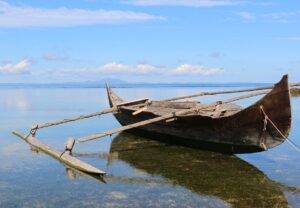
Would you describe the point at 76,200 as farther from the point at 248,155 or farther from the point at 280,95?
the point at 248,155

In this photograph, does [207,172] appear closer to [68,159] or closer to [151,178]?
[151,178]

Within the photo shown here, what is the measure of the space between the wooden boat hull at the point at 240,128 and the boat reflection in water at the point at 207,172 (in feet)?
1.30

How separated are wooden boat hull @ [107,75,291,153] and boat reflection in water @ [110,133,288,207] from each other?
0.40m

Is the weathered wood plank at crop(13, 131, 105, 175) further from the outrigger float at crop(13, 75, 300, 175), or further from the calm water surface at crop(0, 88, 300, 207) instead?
the calm water surface at crop(0, 88, 300, 207)

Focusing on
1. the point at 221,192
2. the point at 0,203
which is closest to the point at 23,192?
the point at 0,203

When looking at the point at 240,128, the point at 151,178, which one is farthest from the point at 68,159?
the point at 240,128

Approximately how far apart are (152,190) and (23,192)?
9.07 feet

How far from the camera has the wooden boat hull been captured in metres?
11.8

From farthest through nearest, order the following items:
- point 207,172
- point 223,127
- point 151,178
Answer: point 223,127
point 207,172
point 151,178

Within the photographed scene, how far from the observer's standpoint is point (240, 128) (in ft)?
42.3

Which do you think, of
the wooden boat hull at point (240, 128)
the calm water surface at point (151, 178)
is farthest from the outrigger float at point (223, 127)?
the calm water surface at point (151, 178)

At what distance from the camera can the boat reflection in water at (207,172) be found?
32.7 feet

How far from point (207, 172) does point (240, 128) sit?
5.36 ft

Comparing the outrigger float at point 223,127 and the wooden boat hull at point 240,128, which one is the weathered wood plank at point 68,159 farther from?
the wooden boat hull at point 240,128
